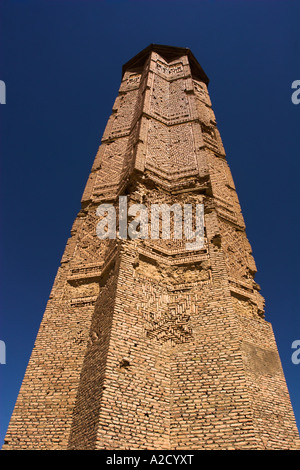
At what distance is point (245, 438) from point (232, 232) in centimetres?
514

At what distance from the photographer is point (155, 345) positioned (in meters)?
5.41

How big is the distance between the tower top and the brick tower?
9609mm

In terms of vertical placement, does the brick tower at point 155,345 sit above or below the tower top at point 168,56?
below

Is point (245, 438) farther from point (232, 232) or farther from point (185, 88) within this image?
point (185, 88)

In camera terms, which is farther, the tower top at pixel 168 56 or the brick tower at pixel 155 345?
the tower top at pixel 168 56

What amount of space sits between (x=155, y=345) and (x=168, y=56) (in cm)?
1528

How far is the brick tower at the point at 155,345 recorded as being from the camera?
4504 millimetres

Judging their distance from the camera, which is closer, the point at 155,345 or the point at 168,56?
the point at 155,345

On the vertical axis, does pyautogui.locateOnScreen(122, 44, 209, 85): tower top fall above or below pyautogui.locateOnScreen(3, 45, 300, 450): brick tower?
above

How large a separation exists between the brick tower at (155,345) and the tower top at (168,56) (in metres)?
9.61

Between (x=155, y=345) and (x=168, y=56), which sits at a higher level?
(x=168, y=56)

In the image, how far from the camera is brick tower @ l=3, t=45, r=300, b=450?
450cm

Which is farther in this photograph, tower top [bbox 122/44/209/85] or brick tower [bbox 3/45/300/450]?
tower top [bbox 122/44/209/85]

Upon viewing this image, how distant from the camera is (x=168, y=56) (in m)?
16.2
